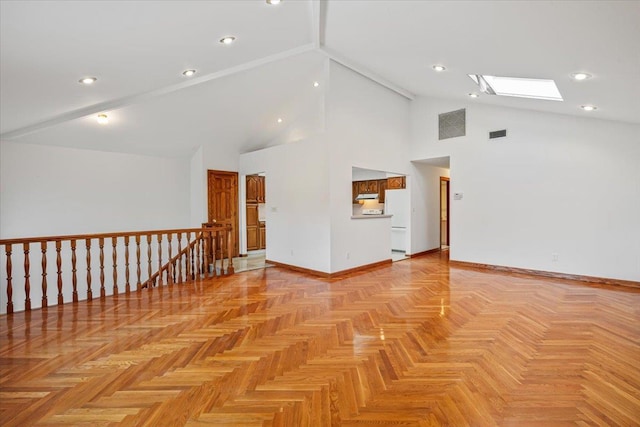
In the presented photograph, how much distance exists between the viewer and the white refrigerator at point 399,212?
24.4ft

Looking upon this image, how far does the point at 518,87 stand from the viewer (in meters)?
4.86

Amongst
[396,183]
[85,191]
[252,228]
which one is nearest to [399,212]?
[396,183]

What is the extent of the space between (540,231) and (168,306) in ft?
19.1

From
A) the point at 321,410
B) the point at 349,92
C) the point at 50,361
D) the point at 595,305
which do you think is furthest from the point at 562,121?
the point at 50,361

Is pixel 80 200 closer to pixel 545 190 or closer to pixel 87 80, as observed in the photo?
pixel 87 80

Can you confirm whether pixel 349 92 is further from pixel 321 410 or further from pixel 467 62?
pixel 321 410

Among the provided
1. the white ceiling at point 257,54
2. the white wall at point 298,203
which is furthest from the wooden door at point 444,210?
the white wall at point 298,203

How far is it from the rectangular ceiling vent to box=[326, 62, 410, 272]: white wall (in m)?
0.77

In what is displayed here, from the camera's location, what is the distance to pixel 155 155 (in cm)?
693

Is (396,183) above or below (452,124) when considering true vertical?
below

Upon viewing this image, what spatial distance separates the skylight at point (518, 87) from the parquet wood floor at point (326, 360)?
8.95ft

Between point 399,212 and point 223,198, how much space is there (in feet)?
13.1

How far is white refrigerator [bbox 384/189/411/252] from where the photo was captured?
7.45m

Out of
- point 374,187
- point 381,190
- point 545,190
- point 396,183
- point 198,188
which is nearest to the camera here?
point 545,190
